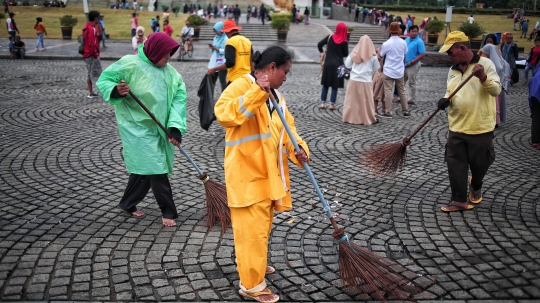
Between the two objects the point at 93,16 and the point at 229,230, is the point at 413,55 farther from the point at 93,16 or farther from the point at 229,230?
the point at 229,230

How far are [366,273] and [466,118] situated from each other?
2.43 metres

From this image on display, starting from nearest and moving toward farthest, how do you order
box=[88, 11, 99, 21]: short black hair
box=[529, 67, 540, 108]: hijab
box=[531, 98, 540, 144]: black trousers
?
box=[529, 67, 540, 108]: hijab < box=[531, 98, 540, 144]: black trousers < box=[88, 11, 99, 21]: short black hair

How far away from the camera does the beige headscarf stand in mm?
9531

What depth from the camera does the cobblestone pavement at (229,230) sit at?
3.91 meters

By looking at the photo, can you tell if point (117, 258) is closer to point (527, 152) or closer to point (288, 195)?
point (288, 195)

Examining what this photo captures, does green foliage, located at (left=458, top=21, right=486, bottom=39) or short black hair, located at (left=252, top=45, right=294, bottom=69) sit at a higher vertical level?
short black hair, located at (left=252, top=45, right=294, bottom=69)

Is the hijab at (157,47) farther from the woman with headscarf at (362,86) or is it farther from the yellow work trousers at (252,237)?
the woman with headscarf at (362,86)

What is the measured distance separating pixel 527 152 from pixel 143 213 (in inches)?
240

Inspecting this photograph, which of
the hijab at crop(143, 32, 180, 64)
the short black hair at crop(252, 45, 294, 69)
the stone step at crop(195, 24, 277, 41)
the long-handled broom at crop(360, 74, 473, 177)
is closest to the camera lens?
the short black hair at crop(252, 45, 294, 69)

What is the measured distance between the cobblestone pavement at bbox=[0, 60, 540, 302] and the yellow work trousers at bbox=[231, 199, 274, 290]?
33 centimetres

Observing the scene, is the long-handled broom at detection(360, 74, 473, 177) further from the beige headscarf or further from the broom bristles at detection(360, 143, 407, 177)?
the beige headscarf

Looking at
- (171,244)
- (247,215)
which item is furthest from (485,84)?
(171,244)

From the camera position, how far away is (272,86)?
346 centimetres

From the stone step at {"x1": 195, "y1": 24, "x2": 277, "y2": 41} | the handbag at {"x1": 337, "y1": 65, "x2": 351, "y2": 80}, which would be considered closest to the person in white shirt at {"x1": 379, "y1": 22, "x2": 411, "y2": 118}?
the handbag at {"x1": 337, "y1": 65, "x2": 351, "y2": 80}
